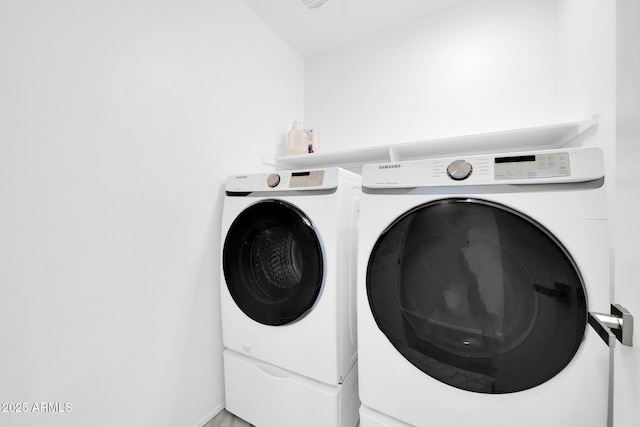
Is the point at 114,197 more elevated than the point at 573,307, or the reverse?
the point at 114,197

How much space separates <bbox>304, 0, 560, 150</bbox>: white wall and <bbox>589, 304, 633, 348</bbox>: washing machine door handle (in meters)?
1.32

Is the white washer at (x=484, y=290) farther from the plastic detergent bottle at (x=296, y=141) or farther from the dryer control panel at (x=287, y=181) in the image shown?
the plastic detergent bottle at (x=296, y=141)

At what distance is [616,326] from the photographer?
394 mm

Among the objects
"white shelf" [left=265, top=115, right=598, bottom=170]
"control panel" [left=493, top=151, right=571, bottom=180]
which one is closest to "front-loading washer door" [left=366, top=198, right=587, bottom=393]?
"control panel" [left=493, top=151, right=571, bottom=180]

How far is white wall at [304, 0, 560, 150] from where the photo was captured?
4.38ft

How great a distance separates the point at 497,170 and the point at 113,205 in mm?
1313

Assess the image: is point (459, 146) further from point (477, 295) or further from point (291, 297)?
point (291, 297)

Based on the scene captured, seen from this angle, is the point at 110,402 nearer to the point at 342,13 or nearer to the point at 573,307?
the point at 573,307

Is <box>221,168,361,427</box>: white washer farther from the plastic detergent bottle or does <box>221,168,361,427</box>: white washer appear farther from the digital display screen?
the plastic detergent bottle

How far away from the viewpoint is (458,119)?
1.51 meters

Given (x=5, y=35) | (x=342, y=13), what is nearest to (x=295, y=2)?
(x=342, y=13)

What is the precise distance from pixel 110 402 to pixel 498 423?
1.30m

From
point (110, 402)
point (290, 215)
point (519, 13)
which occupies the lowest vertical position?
point (110, 402)

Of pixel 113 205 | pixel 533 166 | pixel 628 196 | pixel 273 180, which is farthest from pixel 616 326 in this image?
pixel 113 205
